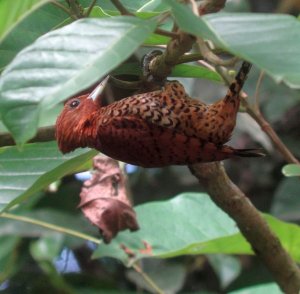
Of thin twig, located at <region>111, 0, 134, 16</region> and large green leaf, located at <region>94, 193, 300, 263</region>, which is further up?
thin twig, located at <region>111, 0, 134, 16</region>

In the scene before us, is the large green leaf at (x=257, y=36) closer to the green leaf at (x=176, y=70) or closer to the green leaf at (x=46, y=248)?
the green leaf at (x=176, y=70)

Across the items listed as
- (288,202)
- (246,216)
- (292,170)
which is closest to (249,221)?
(246,216)

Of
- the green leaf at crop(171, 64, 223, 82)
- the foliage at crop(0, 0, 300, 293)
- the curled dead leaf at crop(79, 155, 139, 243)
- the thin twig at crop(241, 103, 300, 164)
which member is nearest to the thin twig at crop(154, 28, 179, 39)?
the foliage at crop(0, 0, 300, 293)

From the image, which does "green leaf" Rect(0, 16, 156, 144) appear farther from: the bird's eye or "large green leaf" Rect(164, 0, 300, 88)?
the bird's eye

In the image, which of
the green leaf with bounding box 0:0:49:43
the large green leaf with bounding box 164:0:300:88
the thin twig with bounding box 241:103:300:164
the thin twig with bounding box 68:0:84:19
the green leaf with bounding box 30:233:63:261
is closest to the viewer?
the large green leaf with bounding box 164:0:300:88

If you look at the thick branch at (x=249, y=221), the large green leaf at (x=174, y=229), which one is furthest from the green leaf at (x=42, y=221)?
the thick branch at (x=249, y=221)

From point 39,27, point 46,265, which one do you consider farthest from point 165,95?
point 46,265

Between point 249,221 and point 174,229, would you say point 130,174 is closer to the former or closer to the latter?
point 174,229
